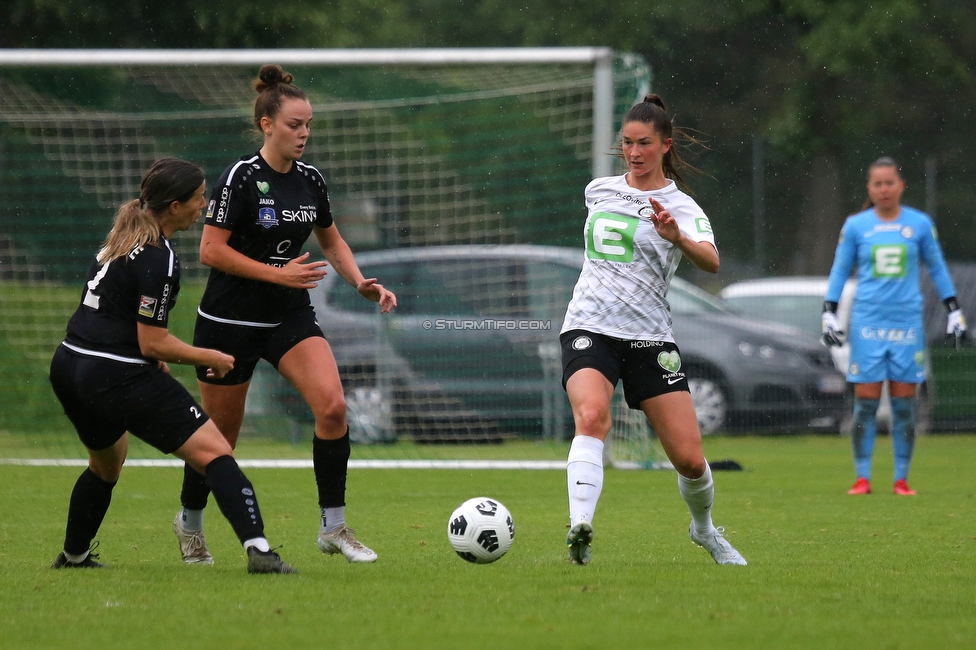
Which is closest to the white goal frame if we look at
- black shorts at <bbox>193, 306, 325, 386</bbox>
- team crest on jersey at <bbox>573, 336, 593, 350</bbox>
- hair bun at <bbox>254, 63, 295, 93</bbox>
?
hair bun at <bbox>254, 63, 295, 93</bbox>

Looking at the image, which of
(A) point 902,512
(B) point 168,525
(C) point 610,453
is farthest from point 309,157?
(A) point 902,512

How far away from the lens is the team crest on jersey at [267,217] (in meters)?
5.76

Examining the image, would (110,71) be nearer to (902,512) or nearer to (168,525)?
(168,525)

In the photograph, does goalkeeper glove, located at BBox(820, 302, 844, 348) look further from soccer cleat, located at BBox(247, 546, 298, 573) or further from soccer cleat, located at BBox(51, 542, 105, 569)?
soccer cleat, located at BBox(51, 542, 105, 569)

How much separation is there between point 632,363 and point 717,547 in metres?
0.90

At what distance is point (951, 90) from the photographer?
24078 millimetres

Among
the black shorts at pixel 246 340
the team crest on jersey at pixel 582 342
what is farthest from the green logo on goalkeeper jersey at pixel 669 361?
the black shorts at pixel 246 340

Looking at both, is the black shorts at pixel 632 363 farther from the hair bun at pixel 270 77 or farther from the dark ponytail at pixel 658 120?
the hair bun at pixel 270 77

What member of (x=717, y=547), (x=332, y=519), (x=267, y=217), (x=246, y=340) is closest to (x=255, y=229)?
(x=267, y=217)

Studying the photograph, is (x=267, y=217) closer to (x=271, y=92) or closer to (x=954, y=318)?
(x=271, y=92)

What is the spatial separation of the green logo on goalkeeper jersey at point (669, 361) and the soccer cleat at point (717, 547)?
0.72 meters

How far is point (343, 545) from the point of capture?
5891 millimetres

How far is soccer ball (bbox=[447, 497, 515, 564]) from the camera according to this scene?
5523mm

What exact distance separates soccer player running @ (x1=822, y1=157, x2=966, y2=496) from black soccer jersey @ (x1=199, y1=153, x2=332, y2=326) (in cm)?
463
